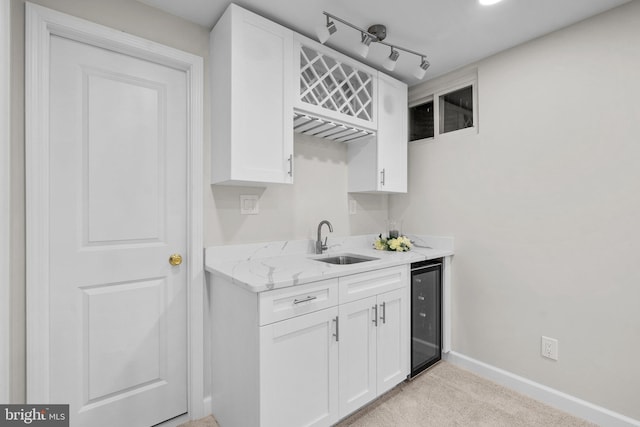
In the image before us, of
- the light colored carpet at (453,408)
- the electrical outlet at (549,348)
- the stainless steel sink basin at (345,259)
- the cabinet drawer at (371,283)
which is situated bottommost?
the light colored carpet at (453,408)

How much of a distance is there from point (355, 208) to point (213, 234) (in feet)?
4.23

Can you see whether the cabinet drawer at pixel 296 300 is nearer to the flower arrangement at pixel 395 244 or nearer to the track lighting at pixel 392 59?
the flower arrangement at pixel 395 244

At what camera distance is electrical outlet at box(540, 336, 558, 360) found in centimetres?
187

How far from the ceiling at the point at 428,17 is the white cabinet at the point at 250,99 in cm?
10

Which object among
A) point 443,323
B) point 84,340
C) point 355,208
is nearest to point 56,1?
point 84,340

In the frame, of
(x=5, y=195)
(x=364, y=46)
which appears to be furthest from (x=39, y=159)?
(x=364, y=46)

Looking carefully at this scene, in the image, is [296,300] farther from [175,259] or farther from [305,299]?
[175,259]

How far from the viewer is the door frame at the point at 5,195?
3.74 ft

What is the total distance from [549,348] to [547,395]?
0.29 m

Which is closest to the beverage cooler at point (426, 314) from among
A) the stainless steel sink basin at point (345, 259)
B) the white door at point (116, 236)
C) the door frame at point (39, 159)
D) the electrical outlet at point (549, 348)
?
the stainless steel sink basin at point (345, 259)

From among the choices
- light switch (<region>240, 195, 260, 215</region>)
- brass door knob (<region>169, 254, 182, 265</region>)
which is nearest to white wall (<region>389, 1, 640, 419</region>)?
light switch (<region>240, 195, 260, 215</region>)

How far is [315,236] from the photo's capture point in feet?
7.70

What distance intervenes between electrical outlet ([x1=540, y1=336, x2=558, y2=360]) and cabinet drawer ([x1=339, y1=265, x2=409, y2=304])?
3.14ft

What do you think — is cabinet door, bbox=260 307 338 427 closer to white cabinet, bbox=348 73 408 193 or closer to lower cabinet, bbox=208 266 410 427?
lower cabinet, bbox=208 266 410 427
